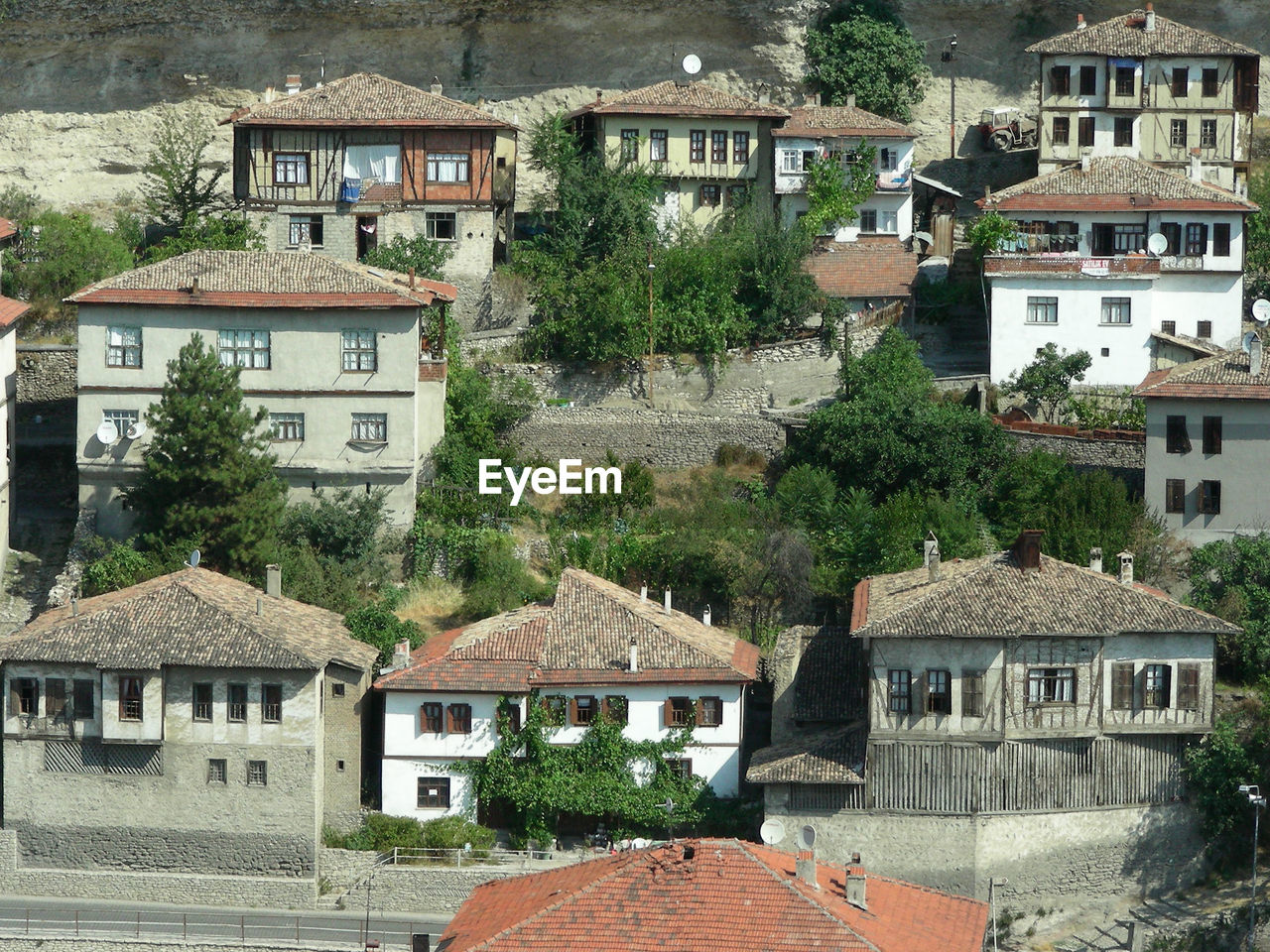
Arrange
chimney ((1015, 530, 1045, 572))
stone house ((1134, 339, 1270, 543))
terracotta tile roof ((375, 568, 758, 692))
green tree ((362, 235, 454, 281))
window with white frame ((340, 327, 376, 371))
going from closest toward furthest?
1. chimney ((1015, 530, 1045, 572))
2. terracotta tile roof ((375, 568, 758, 692))
3. stone house ((1134, 339, 1270, 543))
4. window with white frame ((340, 327, 376, 371))
5. green tree ((362, 235, 454, 281))

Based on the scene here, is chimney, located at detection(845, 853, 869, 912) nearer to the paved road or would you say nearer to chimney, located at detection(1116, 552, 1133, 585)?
the paved road

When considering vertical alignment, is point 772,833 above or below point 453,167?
below

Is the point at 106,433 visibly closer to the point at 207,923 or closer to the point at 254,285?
the point at 254,285

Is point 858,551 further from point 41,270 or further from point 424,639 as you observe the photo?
point 41,270

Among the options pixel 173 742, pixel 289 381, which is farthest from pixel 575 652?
pixel 289 381

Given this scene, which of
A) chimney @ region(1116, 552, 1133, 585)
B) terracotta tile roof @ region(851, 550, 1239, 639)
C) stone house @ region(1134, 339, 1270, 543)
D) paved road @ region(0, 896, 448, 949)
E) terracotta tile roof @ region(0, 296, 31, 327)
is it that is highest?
terracotta tile roof @ region(0, 296, 31, 327)

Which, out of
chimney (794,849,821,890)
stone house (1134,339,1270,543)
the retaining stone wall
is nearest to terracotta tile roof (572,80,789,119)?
the retaining stone wall
